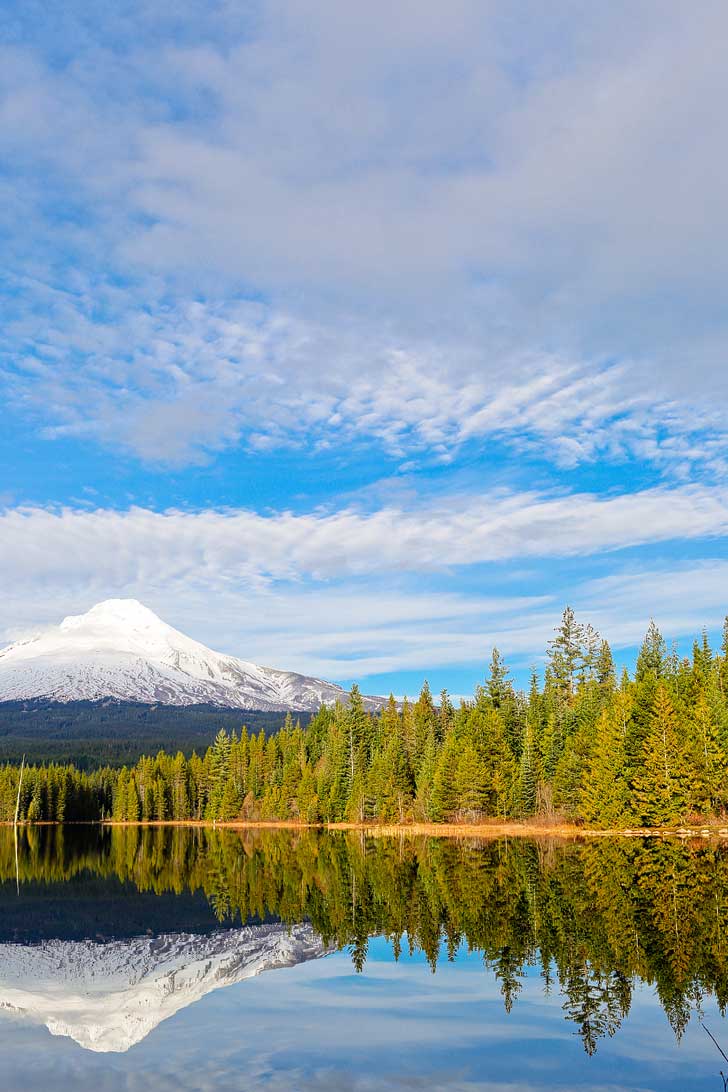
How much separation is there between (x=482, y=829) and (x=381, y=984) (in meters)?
77.9

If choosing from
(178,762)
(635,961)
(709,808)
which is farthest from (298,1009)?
(178,762)

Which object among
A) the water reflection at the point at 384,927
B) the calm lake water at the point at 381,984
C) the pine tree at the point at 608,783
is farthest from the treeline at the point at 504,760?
the calm lake water at the point at 381,984

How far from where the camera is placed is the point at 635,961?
23531 millimetres

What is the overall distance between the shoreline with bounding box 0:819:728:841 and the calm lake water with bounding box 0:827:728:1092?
2955 centimetres

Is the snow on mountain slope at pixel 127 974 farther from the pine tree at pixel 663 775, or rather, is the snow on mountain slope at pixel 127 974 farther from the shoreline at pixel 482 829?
the shoreline at pixel 482 829

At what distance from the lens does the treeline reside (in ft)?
257

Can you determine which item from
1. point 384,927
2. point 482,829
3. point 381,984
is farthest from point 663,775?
point 381,984

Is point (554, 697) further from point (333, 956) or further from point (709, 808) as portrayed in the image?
point (333, 956)

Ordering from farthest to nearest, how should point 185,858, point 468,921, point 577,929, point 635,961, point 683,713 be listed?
1. point 683,713
2. point 185,858
3. point 468,921
4. point 577,929
5. point 635,961

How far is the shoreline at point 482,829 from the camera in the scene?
249 ft

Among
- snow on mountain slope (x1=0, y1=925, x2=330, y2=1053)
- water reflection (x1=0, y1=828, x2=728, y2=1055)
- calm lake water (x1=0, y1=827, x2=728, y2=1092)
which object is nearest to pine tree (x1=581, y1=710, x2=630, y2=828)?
water reflection (x1=0, y1=828, x2=728, y2=1055)

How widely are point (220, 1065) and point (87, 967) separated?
1399cm

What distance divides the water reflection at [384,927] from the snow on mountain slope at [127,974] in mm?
82

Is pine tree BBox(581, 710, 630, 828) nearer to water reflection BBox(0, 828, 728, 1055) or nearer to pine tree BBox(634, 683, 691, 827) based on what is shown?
pine tree BBox(634, 683, 691, 827)
